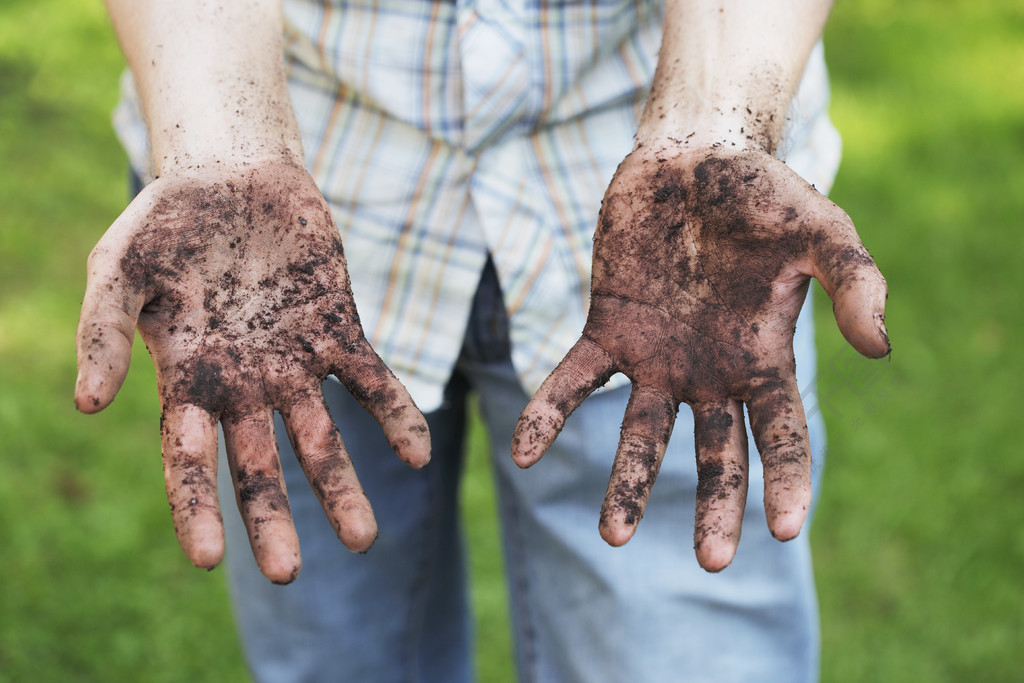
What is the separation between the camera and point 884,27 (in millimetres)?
5230

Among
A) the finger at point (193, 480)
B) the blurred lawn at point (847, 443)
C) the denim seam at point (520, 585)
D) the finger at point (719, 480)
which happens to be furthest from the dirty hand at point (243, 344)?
the blurred lawn at point (847, 443)

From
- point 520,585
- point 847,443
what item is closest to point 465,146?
point 520,585

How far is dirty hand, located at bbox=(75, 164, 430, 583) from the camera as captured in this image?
1184mm

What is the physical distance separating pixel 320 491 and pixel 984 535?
2342 millimetres

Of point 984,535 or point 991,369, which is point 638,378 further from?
point 991,369

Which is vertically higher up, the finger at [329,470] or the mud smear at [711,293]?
the mud smear at [711,293]

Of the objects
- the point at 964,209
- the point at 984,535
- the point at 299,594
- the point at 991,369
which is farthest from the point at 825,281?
the point at 964,209

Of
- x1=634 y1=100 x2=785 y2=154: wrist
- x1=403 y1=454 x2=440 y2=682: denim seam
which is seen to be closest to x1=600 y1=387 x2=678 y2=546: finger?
x1=634 y1=100 x2=785 y2=154: wrist

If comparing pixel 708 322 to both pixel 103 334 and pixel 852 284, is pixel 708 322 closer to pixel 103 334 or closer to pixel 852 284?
pixel 852 284

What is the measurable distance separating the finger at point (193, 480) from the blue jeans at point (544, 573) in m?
A: 0.38

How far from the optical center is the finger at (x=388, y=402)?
4.07ft

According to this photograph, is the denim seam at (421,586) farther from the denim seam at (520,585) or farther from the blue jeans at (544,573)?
the denim seam at (520,585)

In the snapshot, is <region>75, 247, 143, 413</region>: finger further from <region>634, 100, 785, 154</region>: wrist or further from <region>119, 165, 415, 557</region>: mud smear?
<region>634, 100, 785, 154</region>: wrist

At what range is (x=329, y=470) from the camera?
48.7 inches
